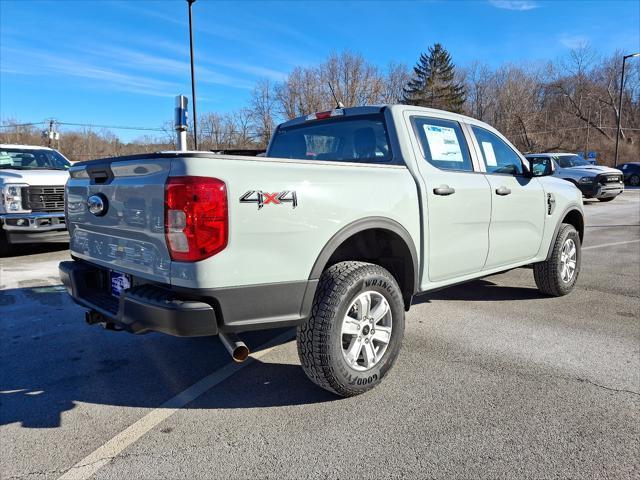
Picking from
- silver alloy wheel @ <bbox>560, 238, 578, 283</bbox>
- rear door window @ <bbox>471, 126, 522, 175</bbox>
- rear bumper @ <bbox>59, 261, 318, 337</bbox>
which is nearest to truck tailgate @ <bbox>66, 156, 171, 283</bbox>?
rear bumper @ <bbox>59, 261, 318, 337</bbox>

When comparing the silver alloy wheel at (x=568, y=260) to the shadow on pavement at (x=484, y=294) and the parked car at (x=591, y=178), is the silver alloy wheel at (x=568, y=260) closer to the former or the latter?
the shadow on pavement at (x=484, y=294)

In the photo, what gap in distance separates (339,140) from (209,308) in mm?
2142

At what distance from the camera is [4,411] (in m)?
2.91

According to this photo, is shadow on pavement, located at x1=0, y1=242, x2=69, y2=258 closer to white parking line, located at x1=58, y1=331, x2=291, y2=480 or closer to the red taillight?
white parking line, located at x1=58, y1=331, x2=291, y2=480

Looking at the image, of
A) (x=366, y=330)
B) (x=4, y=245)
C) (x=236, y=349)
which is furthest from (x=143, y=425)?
(x=4, y=245)

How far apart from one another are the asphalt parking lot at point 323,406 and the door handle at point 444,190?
1.26 meters

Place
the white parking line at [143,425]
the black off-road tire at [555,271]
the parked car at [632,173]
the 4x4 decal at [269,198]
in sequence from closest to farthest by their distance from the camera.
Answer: the white parking line at [143,425]
the 4x4 decal at [269,198]
the black off-road tire at [555,271]
the parked car at [632,173]

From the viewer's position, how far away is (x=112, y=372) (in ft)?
11.4

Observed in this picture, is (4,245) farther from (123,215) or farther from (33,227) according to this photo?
(123,215)

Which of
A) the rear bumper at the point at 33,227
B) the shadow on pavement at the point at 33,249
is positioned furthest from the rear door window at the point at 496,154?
the shadow on pavement at the point at 33,249

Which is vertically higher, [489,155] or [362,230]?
[489,155]

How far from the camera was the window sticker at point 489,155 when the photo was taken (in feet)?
14.3

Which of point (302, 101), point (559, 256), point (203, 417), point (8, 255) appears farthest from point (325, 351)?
point (302, 101)

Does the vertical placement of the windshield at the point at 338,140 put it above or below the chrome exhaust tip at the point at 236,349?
above
